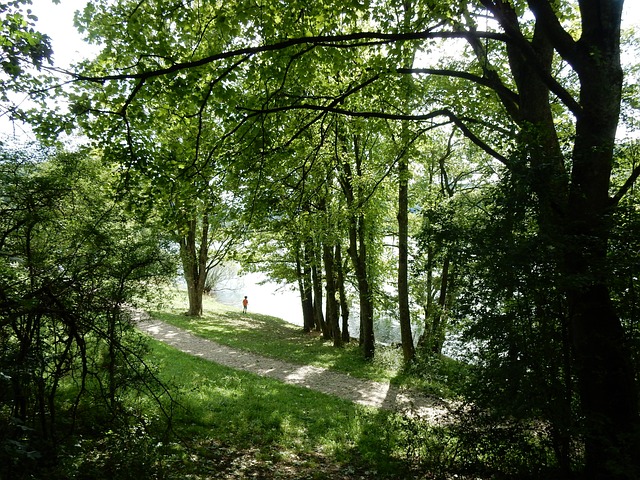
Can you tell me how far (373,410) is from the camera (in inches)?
394

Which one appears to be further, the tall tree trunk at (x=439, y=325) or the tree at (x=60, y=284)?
the tall tree trunk at (x=439, y=325)

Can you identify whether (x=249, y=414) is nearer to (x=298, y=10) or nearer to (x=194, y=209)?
(x=194, y=209)

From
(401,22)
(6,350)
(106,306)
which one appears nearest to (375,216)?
(401,22)


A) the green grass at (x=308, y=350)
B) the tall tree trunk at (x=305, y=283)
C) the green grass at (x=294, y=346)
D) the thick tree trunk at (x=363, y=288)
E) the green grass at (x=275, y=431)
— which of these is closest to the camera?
the green grass at (x=275, y=431)

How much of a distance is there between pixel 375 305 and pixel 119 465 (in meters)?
14.3

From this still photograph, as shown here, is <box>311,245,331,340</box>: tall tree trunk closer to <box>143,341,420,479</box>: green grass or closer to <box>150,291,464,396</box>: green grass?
<box>150,291,464,396</box>: green grass

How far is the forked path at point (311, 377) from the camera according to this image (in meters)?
10.7

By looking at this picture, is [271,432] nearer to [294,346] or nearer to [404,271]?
[404,271]

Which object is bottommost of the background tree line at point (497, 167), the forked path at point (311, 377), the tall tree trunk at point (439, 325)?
the forked path at point (311, 377)

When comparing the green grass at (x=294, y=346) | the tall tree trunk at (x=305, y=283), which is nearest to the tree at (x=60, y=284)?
the green grass at (x=294, y=346)

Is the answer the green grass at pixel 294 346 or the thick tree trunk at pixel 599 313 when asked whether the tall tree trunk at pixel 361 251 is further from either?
the thick tree trunk at pixel 599 313

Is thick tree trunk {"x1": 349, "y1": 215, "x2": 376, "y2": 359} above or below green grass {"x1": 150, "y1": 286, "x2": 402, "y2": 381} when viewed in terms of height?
above

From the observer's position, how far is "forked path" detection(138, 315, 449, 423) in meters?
10.7

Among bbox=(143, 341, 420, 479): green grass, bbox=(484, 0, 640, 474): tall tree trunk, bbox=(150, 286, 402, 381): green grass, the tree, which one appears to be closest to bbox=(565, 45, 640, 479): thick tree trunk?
bbox=(484, 0, 640, 474): tall tree trunk
